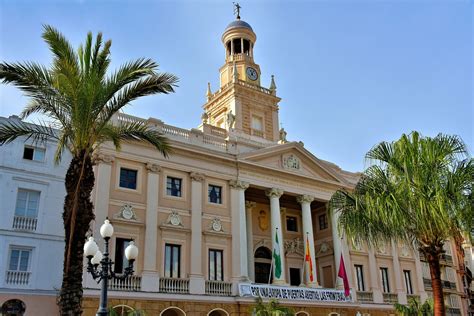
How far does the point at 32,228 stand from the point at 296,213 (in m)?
18.6

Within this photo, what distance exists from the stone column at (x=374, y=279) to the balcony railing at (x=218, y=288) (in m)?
11.2

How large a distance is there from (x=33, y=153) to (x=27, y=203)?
8.05ft

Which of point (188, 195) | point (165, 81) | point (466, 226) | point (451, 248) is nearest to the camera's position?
point (466, 226)

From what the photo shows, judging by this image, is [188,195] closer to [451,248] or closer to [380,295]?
[380,295]

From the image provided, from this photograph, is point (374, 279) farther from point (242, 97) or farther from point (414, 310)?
point (242, 97)

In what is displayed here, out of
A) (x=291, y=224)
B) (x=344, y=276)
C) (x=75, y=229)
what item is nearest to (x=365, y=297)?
(x=344, y=276)

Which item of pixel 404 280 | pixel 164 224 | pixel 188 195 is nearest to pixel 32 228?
pixel 164 224

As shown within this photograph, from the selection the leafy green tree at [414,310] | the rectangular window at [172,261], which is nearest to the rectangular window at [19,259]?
the rectangular window at [172,261]

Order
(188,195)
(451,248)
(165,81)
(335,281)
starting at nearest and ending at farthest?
(165,81), (188,195), (335,281), (451,248)

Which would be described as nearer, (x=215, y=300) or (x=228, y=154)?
(x=215, y=300)

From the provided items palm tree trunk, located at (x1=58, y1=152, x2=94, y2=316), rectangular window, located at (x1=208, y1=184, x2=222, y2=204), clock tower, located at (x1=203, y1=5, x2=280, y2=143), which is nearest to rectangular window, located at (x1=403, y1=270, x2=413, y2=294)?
clock tower, located at (x1=203, y1=5, x2=280, y2=143)

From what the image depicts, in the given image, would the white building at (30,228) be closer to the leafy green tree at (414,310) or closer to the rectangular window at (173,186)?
the rectangular window at (173,186)

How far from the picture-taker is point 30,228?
21719 millimetres

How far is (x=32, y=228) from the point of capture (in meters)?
21.8
